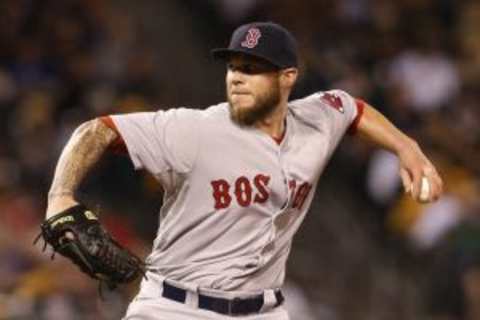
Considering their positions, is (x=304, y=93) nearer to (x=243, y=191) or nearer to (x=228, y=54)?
A: (x=228, y=54)

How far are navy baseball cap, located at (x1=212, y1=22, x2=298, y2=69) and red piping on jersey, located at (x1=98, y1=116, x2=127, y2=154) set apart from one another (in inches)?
20.6

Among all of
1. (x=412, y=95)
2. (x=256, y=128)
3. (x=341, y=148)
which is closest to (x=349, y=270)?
(x=341, y=148)

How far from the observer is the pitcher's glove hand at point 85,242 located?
4.49 m

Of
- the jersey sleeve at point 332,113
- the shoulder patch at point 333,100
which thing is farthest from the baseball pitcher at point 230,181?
the shoulder patch at point 333,100

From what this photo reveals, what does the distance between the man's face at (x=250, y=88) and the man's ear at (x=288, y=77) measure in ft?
0.18

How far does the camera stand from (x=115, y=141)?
4.81m

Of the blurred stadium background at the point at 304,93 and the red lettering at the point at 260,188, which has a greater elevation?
the red lettering at the point at 260,188

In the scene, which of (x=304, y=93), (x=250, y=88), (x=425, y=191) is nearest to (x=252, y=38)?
(x=250, y=88)

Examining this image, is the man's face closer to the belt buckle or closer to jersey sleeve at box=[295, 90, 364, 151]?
jersey sleeve at box=[295, 90, 364, 151]

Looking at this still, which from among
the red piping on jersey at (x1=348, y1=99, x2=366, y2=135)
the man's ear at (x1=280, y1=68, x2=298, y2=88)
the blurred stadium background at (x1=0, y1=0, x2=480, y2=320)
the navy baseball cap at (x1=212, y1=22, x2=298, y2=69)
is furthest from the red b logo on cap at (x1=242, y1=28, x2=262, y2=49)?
the blurred stadium background at (x1=0, y1=0, x2=480, y2=320)

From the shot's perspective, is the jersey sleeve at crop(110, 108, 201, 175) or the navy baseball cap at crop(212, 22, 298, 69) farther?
the navy baseball cap at crop(212, 22, 298, 69)

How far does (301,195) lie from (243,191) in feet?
1.06

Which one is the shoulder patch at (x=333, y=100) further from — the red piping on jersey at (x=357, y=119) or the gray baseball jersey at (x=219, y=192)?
the gray baseball jersey at (x=219, y=192)

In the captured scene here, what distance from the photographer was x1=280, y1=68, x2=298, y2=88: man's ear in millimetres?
5145
